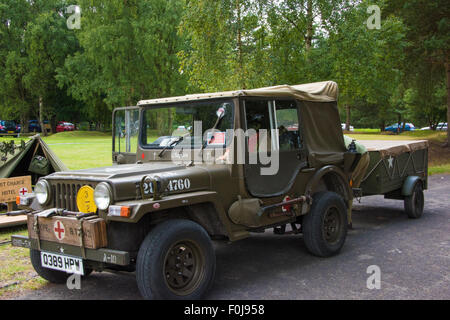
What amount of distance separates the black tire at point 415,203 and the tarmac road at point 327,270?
0.45 meters

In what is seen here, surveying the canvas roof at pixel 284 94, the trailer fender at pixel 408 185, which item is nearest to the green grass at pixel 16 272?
the canvas roof at pixel 284 94

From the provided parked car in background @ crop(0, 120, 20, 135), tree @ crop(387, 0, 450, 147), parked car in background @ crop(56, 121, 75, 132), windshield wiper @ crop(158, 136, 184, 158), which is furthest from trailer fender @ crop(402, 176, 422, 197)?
parked car in background @ crop(56, 121, 75, 132)

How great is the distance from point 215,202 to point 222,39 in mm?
10704

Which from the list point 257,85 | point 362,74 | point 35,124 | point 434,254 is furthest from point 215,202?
point 35,124

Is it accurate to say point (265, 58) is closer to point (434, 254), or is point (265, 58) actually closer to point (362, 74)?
point (362, 74)

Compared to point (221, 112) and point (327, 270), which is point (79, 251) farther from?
point (327, 270)

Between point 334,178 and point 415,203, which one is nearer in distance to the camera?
point 334,178

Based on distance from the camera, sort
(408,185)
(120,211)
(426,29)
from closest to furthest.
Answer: (120,211) → (408,185) → (426,29)

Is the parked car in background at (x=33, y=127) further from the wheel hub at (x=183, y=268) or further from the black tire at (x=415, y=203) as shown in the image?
the wheel hub at (x=183, y=268)

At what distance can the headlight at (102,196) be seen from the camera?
4.16 meters

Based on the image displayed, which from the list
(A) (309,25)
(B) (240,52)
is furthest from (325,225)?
(A) (309,25)

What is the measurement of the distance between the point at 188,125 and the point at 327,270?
253cm

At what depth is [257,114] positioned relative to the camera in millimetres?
5375

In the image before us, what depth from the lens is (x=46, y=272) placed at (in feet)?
16.5
